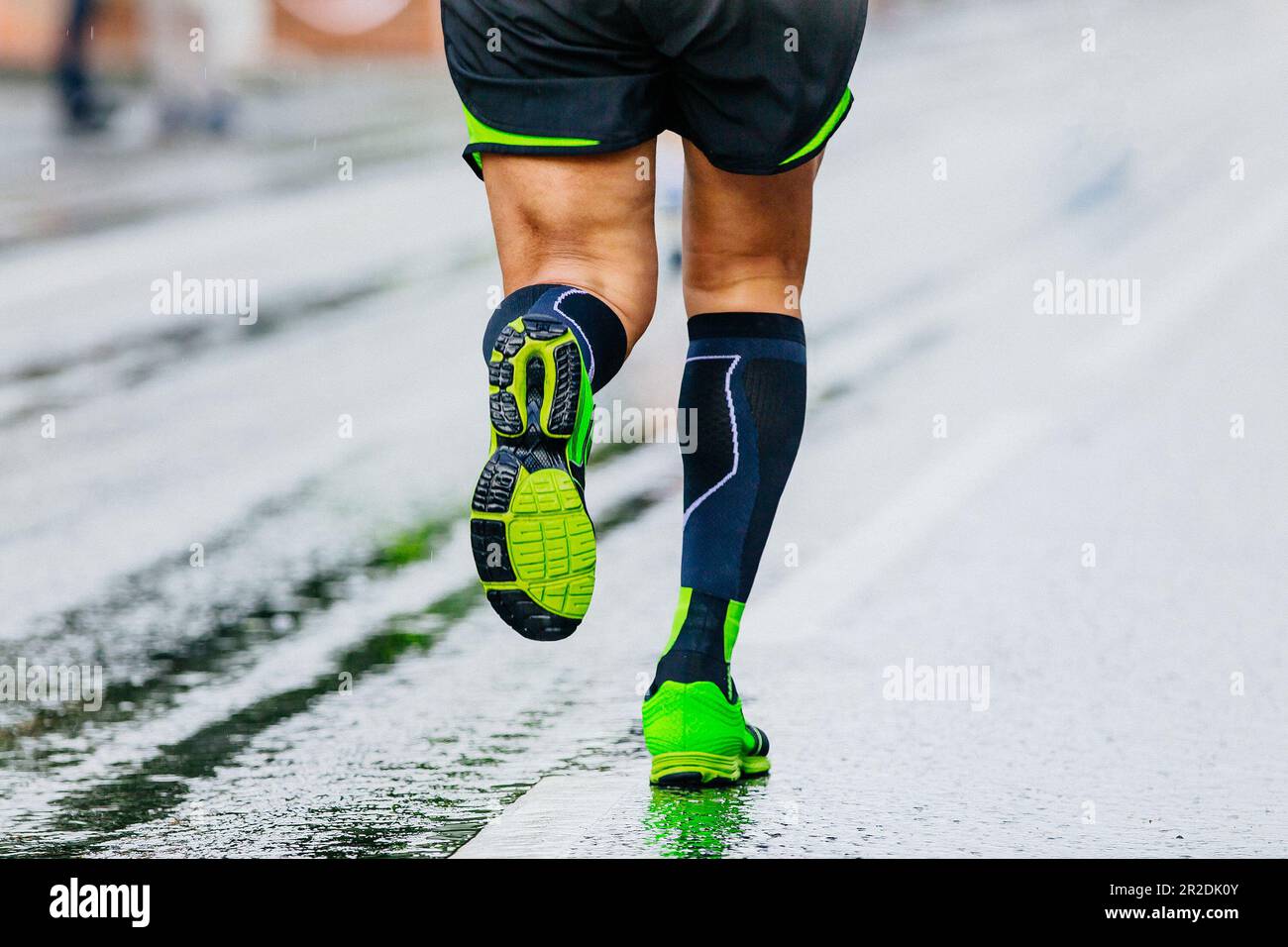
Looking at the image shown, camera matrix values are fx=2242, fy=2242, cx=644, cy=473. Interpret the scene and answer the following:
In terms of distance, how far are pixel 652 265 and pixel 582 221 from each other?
13 centimetres

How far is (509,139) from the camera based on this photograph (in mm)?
3086

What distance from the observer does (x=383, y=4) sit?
82.4 ft

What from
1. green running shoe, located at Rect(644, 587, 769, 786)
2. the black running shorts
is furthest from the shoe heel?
the black running shorts

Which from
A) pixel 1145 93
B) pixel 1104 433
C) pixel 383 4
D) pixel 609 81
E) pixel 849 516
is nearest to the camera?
pixel 609 81

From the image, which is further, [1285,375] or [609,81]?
[1285,375]

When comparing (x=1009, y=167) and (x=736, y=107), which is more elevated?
(x=1009, y=167)

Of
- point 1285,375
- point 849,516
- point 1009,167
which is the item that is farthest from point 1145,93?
point 849,516

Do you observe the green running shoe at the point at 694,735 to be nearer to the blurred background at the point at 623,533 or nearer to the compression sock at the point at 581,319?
the blurred background at the point at 623,533

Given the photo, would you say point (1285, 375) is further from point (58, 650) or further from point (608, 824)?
point (608, 824)

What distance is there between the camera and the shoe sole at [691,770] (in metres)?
3.11

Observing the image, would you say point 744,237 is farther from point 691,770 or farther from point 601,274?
point 691,770

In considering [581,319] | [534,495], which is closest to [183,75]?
[581,319]

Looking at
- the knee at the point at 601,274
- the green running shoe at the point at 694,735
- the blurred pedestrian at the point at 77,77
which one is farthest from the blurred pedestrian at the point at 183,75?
the green running shoe at the point at 694,735

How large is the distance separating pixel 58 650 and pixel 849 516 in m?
2.13
